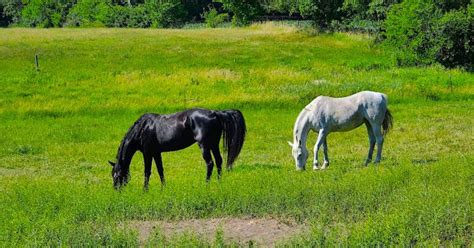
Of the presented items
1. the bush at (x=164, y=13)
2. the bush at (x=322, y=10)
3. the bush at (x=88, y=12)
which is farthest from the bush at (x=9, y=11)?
the bush at (x=322, y=10)

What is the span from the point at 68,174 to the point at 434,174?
30.2ft

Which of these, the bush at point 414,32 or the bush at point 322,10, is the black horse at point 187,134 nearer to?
the bush at point 414,32

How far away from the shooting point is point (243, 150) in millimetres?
21062

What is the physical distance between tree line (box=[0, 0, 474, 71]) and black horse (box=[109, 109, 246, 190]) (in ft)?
97.6

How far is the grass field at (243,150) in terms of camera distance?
10.8 m

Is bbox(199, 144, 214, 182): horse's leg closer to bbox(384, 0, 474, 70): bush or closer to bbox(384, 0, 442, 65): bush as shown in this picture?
bbox(384, 0, 474, 70): bush

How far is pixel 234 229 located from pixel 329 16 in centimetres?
5783

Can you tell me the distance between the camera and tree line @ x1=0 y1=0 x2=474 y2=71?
4244 cm

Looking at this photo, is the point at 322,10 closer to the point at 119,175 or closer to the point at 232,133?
the point at 232,133

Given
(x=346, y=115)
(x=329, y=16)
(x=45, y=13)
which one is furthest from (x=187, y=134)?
(x=45, y=13)

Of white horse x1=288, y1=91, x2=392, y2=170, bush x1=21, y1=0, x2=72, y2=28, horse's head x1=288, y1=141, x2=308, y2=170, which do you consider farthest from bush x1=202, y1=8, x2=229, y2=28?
horse's head x1=288, y1=141, x2=308, y2=170

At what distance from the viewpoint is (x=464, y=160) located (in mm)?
14945

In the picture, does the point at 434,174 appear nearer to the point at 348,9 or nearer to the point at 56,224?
the point at 56,224

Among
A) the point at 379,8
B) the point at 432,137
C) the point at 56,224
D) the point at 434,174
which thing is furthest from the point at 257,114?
the point at 379,8
